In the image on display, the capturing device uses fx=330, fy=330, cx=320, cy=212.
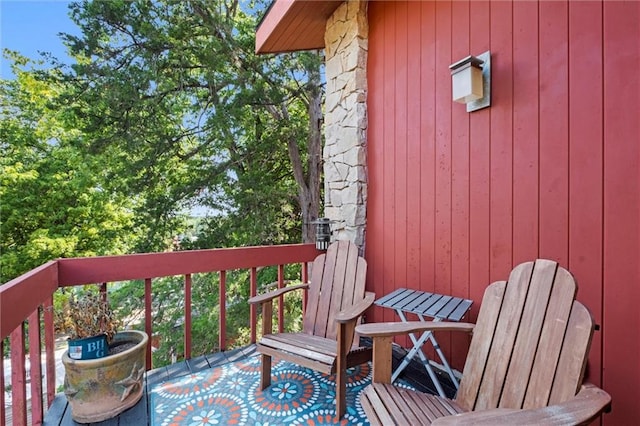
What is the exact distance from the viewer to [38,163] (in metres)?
7.86

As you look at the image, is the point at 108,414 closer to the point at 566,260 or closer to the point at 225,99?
the point at 566,260

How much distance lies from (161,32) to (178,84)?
3.20 ft

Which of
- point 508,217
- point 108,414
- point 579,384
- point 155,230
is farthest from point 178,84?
point 579,384

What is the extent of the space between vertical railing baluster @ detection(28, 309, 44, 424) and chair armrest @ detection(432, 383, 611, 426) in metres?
2.04

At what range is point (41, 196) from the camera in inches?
312

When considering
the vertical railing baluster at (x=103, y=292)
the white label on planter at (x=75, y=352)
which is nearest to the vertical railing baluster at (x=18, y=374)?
the white label on planter at (x=75, y=352)

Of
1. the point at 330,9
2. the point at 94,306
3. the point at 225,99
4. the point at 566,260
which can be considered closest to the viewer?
the point at 566,260

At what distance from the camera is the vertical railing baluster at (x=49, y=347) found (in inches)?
77.2

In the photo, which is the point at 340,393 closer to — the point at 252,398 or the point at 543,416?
the point at 252,398

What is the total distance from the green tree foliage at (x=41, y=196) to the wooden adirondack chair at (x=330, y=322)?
22.2 feet

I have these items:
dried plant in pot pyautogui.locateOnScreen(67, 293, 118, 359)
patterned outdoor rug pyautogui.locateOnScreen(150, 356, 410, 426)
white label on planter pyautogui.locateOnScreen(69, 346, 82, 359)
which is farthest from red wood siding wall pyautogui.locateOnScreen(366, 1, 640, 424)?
white label on planter pyautogui.locateOnScreen(69, 346, 82, 359)

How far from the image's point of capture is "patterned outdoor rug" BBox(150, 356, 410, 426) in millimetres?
1896

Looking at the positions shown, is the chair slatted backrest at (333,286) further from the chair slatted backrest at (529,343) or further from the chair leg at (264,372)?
the chair slatted backrest at (529,343)

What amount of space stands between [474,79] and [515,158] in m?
0.53
